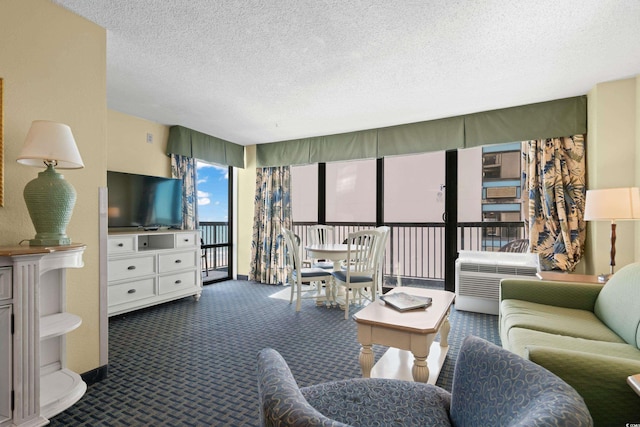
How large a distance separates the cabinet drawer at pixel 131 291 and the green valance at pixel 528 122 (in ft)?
13.9

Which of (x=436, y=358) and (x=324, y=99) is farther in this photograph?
(x=324, y=99)

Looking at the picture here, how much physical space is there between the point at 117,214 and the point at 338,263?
278 centimetres

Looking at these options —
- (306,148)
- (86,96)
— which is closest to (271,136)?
(306,148)

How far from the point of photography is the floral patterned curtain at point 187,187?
451 centimetres

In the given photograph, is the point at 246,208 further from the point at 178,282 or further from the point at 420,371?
the point at 420,371

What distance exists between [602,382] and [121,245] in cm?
393

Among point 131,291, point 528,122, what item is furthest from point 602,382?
point 131,291

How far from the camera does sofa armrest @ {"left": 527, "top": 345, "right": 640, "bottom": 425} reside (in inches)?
44.3

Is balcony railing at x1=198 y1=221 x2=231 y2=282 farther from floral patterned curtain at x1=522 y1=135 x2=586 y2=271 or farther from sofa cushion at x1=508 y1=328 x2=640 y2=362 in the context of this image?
sofa cushion at x1=508 y1=328 x2=640 y2=362

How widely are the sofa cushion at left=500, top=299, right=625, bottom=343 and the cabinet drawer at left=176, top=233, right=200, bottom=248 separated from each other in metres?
3.67

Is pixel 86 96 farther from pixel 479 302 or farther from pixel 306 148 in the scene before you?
pixel 479 302

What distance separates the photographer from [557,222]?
343 centimetres

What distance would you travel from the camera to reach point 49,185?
170 centimetres

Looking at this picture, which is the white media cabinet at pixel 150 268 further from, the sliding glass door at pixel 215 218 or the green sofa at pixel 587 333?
the green sofa at pixel 587 333
